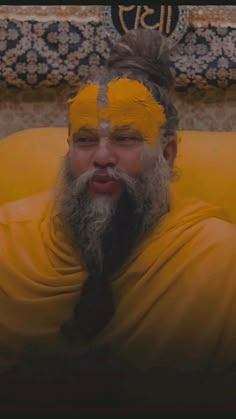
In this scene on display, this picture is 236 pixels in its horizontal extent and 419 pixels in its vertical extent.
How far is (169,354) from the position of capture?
0.83 m

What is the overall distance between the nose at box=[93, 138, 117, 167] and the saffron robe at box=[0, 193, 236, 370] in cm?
10

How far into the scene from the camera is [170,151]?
94cm

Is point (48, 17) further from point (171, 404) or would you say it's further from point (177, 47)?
point (171, 404)

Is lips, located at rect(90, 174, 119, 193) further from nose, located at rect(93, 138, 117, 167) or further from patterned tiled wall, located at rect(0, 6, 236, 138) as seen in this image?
patterned tiled wall, located at rect(0, 6, 236, 138)

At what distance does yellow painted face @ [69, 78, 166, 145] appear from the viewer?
0.87 metres

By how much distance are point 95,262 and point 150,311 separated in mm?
83

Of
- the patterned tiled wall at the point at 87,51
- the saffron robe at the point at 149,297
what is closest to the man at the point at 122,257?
the saffron robe at the point at 149,297

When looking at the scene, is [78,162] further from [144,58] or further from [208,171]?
[208,171]

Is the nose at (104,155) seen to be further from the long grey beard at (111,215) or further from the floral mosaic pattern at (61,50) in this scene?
the floral mosaic pattern at (61,50)

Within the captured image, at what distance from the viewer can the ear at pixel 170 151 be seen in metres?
0.93

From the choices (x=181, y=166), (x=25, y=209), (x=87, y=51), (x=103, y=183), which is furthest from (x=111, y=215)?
(x=87, y=51)

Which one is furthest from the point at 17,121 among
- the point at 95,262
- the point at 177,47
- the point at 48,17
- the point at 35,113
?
the point at 95,262

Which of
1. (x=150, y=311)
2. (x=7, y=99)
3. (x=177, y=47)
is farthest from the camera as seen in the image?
(x=7, y=99)

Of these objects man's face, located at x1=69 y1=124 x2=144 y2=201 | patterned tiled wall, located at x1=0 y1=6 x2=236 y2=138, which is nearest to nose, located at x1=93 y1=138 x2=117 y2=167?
man's face, located at x1=69 y1=124 x2=144 y2=201
